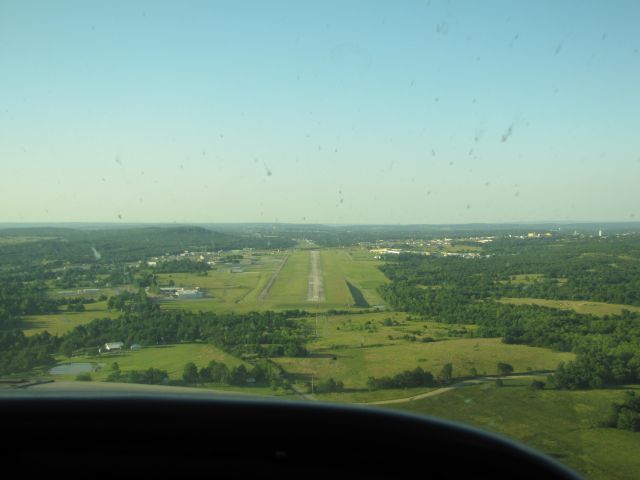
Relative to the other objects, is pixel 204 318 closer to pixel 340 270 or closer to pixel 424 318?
pixel 424 318

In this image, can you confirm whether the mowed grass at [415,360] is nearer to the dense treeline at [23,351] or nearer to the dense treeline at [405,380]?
the dense treeline at [405,380]

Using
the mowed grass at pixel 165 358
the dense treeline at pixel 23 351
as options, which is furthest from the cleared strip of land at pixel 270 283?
the dense treeline at pixel 23 351

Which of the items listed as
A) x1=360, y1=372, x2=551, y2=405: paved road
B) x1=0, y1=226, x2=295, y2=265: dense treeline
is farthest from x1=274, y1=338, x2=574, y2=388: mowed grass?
x1=0, y1=226, x2=295, y2=265: dense treeline

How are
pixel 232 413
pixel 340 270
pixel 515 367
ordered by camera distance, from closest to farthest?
pixel 232 413 < pixel 515 367 < pixel 340 270

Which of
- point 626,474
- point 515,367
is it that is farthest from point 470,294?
point 626,474

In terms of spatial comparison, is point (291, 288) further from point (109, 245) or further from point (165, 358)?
point (109, 245)

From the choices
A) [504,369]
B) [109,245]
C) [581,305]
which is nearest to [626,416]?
[504,369]

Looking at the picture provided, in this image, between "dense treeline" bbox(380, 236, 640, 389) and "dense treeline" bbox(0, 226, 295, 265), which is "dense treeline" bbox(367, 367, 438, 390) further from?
"dense treeline" bbox(0, 226, 295, 265)
